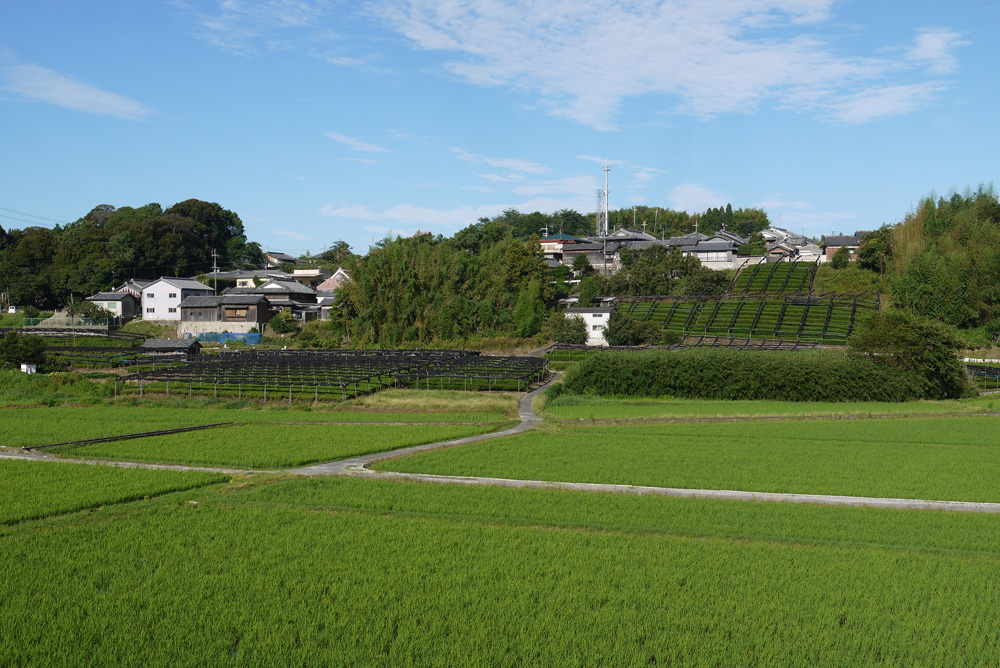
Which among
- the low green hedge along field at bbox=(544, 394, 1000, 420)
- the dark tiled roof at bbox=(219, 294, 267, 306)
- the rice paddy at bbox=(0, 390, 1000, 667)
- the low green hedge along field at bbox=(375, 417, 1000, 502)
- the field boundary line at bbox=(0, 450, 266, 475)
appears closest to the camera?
the rice paddy at bbox=(0, 390, 1000, 667)

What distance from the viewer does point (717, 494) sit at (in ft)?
50.2

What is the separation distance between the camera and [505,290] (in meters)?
61.6

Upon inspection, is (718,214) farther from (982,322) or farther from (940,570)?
(940,570)

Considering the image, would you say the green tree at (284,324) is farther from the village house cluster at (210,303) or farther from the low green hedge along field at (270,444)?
the low green hedge along field at (270,444)

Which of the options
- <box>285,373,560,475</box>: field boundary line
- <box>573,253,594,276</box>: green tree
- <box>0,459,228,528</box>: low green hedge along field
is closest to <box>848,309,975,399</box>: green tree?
<box>285,373,560,475</box>: field boundary line

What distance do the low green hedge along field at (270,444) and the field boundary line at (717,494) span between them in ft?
9.57

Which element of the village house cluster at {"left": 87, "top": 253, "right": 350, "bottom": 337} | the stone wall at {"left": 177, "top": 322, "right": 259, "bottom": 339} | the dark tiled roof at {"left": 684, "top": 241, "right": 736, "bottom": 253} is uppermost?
the dark tiled roof at {"left": 684, "top": 241, "right": 736, "bottom": 253}

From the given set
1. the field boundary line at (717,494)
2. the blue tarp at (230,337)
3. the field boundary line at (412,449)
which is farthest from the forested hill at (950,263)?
the blue tarp at (230,337)

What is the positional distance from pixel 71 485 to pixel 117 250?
7312 cm

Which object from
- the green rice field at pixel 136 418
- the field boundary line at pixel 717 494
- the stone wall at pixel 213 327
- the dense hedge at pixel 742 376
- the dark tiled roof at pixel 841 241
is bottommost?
the green rice field at pixel 136 418

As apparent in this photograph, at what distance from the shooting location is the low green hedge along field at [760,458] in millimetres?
16156

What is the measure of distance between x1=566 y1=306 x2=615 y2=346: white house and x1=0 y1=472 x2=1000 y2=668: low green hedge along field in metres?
39.9

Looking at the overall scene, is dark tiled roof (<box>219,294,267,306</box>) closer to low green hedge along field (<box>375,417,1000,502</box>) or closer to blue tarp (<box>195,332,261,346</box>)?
blue tarp (<box>195,332,261,346</box>)

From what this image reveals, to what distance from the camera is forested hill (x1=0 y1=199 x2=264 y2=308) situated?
73.1 meters
